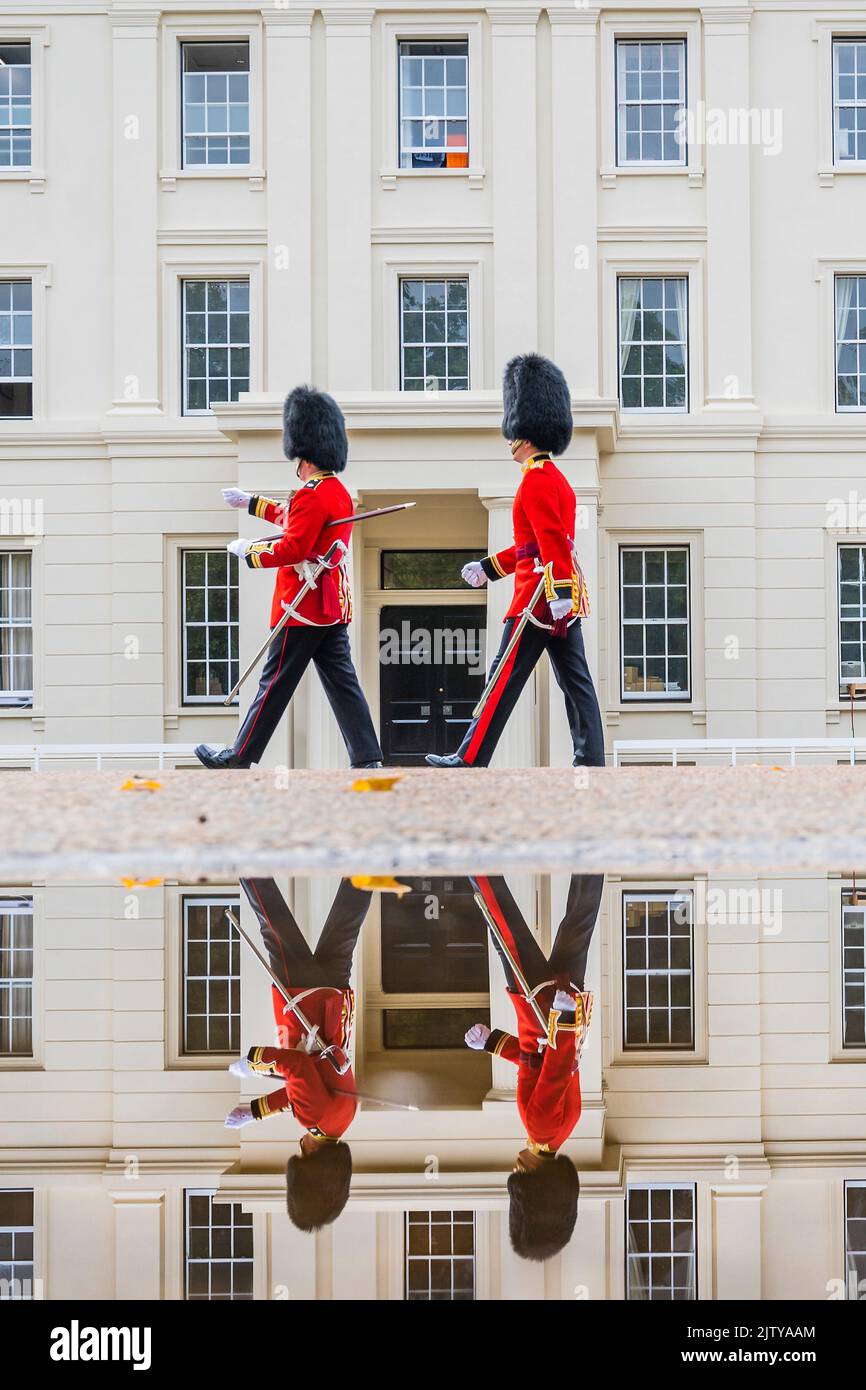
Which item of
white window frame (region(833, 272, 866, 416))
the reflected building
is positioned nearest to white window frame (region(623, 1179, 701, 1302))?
the reflected building

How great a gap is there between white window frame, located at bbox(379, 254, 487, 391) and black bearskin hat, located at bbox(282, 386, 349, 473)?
9.23 metres

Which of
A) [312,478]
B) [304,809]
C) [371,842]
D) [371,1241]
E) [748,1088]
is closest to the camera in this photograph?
[371,1241]

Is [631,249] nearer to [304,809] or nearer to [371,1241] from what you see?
[304,809]

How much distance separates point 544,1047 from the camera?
170 cm

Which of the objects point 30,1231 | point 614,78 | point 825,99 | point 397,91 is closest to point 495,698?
point 30,1231

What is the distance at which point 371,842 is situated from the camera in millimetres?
3709

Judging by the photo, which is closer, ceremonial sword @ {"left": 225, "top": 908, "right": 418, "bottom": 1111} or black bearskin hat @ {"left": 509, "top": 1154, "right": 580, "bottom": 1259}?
black bearskin hat @ {"left": 509, "top": 1154, "right": 580, "bottom": 1259}

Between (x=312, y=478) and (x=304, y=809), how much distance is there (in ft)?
14.2

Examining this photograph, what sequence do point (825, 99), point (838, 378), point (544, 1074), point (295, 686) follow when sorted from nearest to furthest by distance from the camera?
point (544, 1074) < point (295, 686) < point (825, 99) < point (838, 378)

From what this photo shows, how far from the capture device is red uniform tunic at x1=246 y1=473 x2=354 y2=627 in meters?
8.16

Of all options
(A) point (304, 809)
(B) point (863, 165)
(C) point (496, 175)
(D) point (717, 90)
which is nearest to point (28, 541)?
(C) point (496, 175)

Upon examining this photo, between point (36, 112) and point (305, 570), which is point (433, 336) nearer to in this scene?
point (36, 112)

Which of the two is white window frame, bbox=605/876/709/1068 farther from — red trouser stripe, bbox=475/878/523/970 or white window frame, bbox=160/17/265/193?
white window frame, bbox=160/17/265/193

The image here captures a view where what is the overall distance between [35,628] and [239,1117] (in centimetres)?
1787
